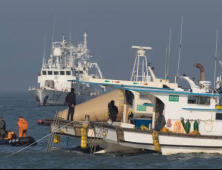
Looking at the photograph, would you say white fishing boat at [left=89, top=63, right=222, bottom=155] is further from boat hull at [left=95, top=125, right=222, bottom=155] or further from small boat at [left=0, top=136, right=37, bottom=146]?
small boat at [left=0, top=136, right=37, bottom=146]

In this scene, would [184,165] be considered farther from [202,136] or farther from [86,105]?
[86,105]

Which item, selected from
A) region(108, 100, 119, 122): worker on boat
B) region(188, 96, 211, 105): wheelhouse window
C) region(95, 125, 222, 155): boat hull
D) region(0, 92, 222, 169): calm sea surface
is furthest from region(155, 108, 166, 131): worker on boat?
region(108, 100, 119, 122): worker on boat

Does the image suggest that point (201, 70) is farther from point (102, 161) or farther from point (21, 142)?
point (21, 142)

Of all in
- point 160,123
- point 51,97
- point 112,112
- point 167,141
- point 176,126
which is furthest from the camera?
point 51,97

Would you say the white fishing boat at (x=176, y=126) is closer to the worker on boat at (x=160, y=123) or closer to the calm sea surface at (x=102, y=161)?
the worker on boat at (x=160, y=123)

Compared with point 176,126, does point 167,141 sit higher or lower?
lower

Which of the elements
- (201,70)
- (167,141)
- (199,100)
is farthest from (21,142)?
(201,70)

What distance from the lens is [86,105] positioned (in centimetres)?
4281

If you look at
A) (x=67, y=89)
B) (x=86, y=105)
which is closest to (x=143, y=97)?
(x=86, y=105)

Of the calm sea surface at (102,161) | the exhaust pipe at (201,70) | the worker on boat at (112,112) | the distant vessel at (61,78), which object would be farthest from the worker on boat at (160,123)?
the distant vessel at (61,78)

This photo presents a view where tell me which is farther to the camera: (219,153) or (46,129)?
(46,129)

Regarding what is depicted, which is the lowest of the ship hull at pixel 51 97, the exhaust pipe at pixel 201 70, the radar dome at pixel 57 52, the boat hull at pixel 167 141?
the boat hull at pixel 167 141

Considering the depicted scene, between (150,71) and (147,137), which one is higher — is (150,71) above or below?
above

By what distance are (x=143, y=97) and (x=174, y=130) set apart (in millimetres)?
2576
